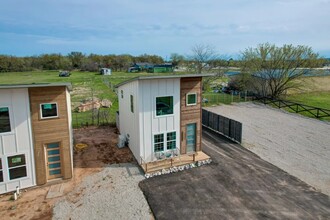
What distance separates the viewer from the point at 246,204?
356 inches

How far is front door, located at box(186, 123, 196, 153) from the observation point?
13.3 m

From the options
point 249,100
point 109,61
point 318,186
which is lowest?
point 318,186

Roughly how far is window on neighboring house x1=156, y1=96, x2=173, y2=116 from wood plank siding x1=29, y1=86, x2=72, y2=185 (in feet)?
15.1

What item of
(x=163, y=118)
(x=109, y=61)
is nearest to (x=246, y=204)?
(x=163, y=118)

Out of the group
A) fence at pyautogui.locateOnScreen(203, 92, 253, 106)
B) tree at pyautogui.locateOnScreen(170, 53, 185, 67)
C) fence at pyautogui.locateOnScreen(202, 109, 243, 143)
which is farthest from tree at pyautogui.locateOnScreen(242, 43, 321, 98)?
fence at pyautogui.locateOnScreen(202, 109, 243, 143)

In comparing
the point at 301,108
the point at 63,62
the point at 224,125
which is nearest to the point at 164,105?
the point at 224,125

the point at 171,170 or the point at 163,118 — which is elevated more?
the point at 163,118

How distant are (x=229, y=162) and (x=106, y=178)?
22.4 ft

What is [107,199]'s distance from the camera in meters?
9.42

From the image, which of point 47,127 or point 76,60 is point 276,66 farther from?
point 76,60

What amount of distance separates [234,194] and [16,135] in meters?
9.81

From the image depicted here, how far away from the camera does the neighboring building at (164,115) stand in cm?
1190

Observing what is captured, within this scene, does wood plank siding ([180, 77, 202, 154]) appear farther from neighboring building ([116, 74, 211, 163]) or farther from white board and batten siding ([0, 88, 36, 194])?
white board and batten siding ([0, 88, 36, 194])

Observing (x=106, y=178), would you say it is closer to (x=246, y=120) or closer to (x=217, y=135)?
(x=217, y=135)
